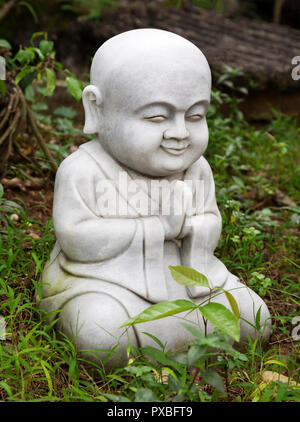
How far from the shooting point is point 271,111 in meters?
6.04

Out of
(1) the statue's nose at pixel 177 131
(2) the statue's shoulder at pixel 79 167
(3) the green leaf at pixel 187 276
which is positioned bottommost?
(3) the green leaf at pixel 187 276

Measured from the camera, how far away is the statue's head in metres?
2.56

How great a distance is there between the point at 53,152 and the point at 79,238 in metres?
2.08

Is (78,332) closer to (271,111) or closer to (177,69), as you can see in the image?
(177,69)

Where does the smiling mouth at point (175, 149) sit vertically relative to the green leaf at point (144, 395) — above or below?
above

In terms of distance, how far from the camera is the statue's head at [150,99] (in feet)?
8.40

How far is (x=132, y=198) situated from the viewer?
2.78m

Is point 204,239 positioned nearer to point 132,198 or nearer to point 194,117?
point 132,198

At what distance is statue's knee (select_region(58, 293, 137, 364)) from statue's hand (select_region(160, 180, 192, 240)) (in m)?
0.43

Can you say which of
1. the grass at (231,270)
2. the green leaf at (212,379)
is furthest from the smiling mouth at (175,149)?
the green leaf at (212,379)

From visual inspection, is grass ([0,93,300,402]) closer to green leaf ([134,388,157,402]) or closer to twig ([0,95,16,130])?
green leaf ([134,388,157,402])
